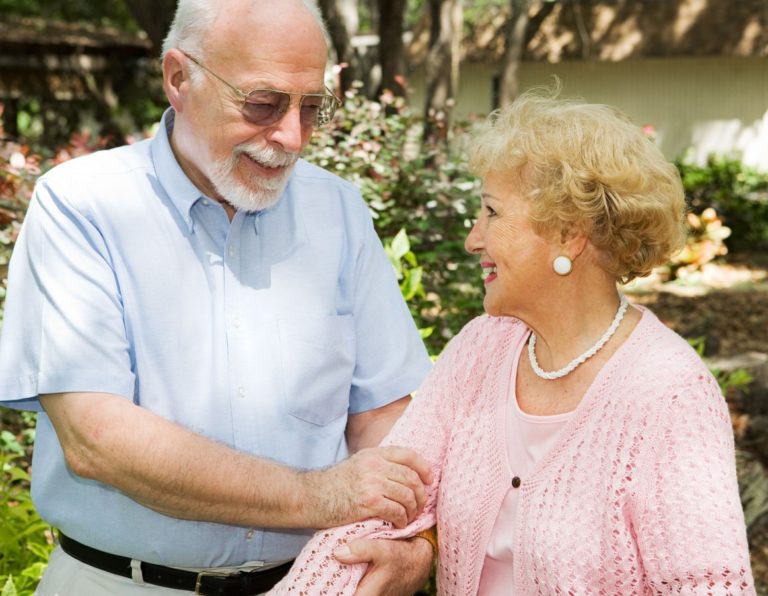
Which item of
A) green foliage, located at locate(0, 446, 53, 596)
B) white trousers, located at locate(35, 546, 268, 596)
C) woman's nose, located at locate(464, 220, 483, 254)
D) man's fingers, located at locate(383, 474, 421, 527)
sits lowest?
green foliage, located at locate(0, 446, 53, 596)

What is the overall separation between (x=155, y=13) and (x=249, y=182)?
5.59 m

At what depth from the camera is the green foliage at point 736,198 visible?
15.6 m

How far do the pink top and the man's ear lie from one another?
130 centimetres

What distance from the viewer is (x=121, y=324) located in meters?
2.43

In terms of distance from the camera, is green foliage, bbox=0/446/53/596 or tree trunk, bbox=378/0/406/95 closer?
green foliage, bbox=0/446/53/596

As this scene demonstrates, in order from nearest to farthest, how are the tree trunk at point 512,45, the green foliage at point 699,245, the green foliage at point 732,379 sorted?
1. the green foliage at point 732,379
2. the green foliage at point 699,245
3. the tree trunk at point 512,45

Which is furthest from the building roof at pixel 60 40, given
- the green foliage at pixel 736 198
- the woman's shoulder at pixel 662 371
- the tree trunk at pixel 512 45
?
the woman's shoulder at pixel 662 371

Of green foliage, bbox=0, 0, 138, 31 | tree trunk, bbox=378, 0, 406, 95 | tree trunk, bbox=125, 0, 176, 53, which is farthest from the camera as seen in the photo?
green foliage, bbox=0, 0, 138, 31

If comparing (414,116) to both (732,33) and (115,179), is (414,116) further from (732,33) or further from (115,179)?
(732,33)

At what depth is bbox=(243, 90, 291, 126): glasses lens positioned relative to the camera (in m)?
2.60

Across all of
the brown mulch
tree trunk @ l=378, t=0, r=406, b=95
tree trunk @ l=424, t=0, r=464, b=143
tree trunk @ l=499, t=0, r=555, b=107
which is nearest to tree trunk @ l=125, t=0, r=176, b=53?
tree trunk @ l=378, t=0, r=406, b=95

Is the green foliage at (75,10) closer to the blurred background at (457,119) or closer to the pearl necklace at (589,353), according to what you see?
the blurred background at (457,119)

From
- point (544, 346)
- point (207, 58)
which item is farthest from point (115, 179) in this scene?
point (544, 346)

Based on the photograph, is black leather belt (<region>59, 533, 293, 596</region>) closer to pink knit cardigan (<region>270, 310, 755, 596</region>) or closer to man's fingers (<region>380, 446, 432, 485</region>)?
pink knit cardigan (<region>270, 310, 755, 596</region>)
